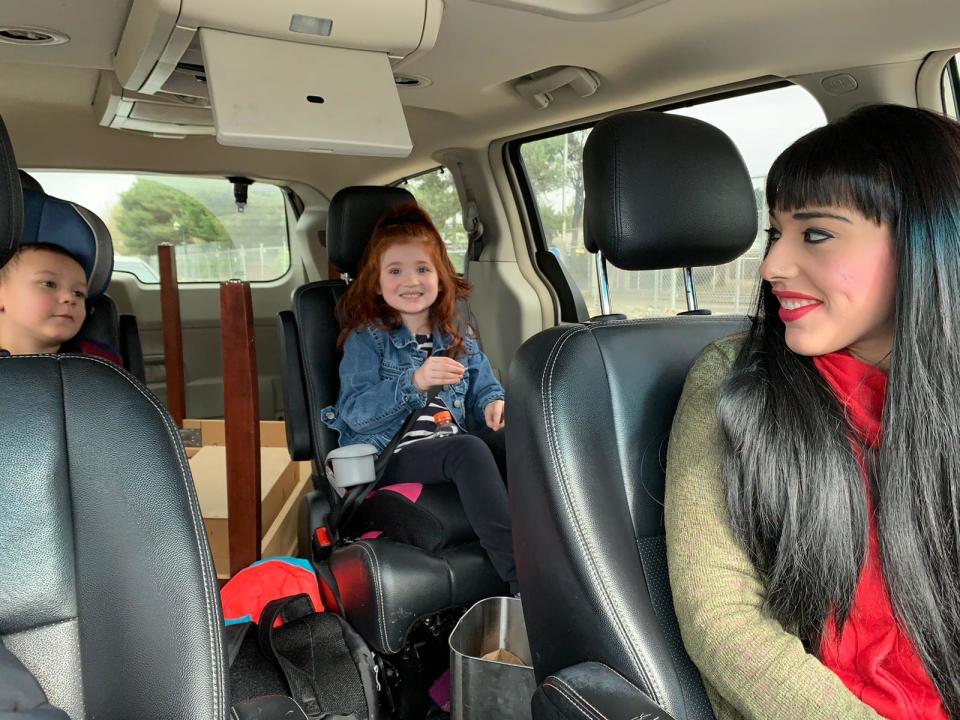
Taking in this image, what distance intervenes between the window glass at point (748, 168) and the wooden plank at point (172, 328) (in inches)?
66.3

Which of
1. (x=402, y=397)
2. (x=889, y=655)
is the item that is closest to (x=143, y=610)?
(x=889, y=655)

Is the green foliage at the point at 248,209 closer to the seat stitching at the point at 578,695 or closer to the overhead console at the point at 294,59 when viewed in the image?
the overhead console at the point at 294,59

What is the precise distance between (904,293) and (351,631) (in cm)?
152

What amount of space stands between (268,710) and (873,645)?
79 centimetres

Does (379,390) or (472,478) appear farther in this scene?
(379,390)

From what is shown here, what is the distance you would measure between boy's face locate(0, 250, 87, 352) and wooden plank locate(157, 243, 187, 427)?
5.05 feet

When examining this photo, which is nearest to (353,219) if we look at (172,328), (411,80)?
(411,80)

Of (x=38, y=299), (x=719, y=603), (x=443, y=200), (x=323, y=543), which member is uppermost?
(x=443, y=200)

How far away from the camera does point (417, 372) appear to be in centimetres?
229

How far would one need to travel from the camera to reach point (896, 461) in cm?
107

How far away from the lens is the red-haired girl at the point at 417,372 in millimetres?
2215

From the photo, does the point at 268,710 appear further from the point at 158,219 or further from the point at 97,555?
the point at 158,219

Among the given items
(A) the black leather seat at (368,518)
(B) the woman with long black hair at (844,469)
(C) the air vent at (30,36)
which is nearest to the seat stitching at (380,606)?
(A) the black leather seat at (368,518)

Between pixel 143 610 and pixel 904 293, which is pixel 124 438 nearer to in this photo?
pixel 143 610
